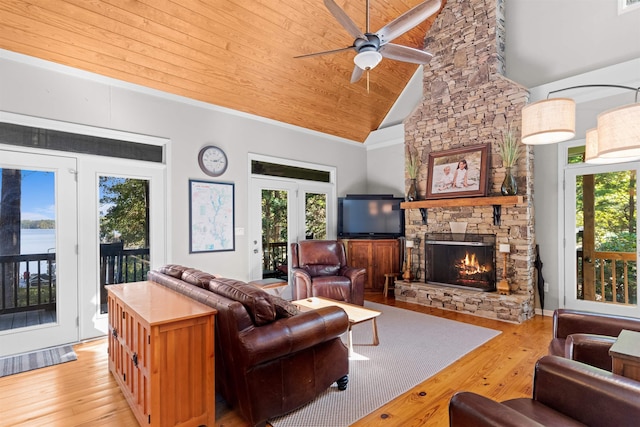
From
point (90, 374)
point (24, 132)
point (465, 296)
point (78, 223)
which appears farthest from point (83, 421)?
point (465, 296)

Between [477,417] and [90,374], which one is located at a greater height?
[477,417]

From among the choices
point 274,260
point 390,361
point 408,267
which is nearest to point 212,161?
point 274,260

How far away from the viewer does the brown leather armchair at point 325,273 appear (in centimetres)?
461

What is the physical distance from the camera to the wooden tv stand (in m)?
1.85

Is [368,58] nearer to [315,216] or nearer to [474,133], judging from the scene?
[474,133]

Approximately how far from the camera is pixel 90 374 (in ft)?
9.34

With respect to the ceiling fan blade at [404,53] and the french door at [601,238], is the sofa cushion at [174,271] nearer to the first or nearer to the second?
the ceiling fan blade at [404,53]

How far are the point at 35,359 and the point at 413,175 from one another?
5.46 metres

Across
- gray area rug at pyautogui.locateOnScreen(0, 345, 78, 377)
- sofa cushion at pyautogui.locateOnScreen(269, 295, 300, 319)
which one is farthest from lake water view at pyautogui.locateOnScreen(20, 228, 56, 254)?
sofa cushion at pyautogui.locateOnScreen(269, 295, 300, 319)

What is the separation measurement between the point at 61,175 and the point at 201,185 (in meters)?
1.53

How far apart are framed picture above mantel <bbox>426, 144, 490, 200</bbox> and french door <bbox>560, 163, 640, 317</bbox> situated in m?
1.05

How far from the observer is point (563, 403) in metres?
1.49

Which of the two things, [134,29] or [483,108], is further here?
[483,108]

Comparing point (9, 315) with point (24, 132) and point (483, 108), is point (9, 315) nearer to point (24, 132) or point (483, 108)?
point (24, 132)
